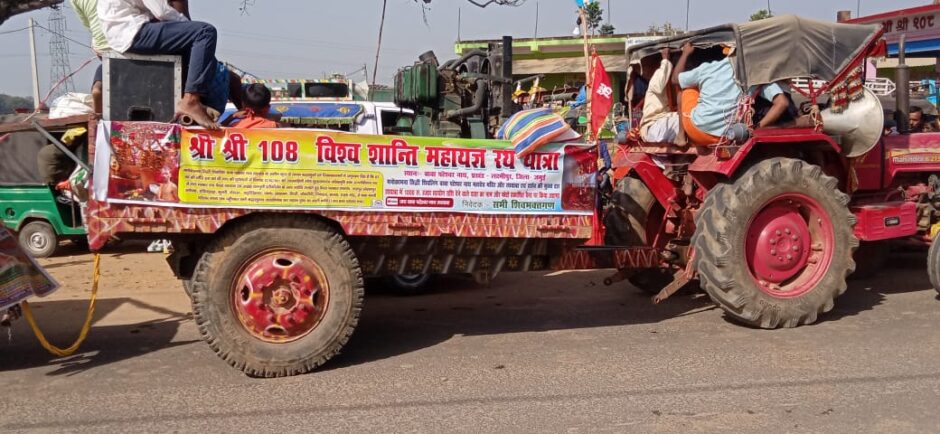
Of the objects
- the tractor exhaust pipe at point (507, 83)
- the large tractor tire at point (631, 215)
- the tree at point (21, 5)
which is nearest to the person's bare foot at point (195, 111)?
the tractor exhaust pipe at point (507, 83)

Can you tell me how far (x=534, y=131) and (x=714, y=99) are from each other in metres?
1.94

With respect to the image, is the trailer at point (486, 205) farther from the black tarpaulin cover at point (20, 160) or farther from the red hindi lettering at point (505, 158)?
the black tarpaulin cover at point (20, 160)

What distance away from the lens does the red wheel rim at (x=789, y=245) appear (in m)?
6.00

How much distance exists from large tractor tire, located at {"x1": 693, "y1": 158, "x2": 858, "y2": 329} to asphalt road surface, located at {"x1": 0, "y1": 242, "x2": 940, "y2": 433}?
25 cm

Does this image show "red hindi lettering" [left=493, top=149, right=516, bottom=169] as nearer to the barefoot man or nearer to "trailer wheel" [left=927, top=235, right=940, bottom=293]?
the barefoot man

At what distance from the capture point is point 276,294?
15.7 feet

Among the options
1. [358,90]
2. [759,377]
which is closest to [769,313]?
[759,377]

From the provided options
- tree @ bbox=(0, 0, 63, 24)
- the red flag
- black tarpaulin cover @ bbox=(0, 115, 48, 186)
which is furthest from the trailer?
tree @ bbox=(0, 0, 63, 24)

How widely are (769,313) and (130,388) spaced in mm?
4585

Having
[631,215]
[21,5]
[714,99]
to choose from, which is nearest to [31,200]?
[21,5]

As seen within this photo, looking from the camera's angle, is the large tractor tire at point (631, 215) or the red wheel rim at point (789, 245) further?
the large tractor tire at point (631, 215)

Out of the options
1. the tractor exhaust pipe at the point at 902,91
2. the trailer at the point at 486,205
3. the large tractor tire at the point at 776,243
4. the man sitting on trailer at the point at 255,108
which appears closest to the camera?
the trailer at the point at 486,205

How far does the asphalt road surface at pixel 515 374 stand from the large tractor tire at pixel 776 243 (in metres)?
0.25

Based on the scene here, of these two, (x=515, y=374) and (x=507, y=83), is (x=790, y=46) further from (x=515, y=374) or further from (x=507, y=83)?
(x=515, y=374)
